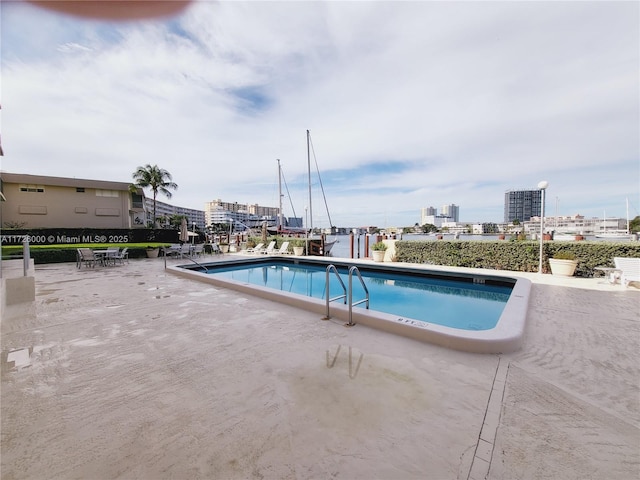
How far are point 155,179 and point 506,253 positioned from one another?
28.4 meters

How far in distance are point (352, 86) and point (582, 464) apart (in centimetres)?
1102

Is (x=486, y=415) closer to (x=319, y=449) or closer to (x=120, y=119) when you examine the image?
(x=319, y=449)

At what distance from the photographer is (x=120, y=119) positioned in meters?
10.6

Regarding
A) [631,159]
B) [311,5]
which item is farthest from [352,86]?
[631,159]

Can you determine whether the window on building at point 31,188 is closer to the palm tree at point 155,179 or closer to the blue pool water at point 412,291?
the palm tree at point 155,179

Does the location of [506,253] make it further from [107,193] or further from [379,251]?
[107,193]

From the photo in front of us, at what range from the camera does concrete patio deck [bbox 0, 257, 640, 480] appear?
5.35 ft

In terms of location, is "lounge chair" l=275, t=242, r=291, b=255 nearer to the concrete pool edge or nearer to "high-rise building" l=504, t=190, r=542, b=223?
the concrete pool edge

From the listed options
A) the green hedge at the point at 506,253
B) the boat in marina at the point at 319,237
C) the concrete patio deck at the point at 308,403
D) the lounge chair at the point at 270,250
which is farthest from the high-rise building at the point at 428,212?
the concrete patio deck at the point at 308,403

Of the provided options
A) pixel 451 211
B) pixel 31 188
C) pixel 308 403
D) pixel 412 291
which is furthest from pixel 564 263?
pixel 451 211

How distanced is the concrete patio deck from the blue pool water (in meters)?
1.81

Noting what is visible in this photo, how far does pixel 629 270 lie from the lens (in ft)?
21.7

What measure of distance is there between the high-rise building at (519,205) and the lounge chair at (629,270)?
2414 cm

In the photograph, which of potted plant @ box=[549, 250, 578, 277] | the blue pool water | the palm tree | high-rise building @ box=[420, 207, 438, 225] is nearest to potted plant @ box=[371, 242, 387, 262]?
the blue pool water
